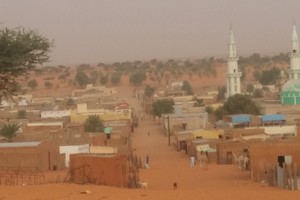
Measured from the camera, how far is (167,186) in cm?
2430

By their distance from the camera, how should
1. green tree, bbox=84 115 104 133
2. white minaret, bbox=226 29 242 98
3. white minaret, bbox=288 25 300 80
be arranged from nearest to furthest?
green tree, bbox=84 115 104 133, white minaret, bbox=288 25 300 80, white minaret, bbox=226 29 242 98

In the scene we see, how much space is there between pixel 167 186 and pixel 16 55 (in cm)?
875

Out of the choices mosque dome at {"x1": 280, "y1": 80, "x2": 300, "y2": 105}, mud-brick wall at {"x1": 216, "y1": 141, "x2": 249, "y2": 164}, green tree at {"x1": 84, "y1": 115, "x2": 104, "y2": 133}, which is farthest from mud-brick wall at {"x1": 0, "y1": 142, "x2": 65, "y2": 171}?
mosque dome at {"x1": 280, "y1": 80, "x2": 300, "y2": 105}

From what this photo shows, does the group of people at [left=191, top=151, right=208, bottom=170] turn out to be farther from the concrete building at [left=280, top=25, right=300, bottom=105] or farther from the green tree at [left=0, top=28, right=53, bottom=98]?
the concrete building at [left=280, top=25, right=300, bottom=105]

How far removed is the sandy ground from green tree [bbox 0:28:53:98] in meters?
3.23

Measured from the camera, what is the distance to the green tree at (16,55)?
17.6 meters

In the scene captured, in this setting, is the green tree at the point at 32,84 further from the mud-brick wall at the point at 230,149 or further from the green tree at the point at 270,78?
the mud-brick wall at the point at 230,149

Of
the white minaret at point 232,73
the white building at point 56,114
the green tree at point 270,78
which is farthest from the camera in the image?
the green tree at point 270,78

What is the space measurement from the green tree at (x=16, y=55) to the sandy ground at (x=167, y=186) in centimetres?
323

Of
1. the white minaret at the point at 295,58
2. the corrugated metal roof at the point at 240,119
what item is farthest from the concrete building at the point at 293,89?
the corrugated metal roof at the point at 240,119

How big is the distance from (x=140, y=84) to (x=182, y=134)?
7480cm

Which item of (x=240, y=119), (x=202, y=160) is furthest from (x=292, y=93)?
(x=202, y=160)

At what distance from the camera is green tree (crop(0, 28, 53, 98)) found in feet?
57.6

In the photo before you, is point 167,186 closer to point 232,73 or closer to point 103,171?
point 103,171
